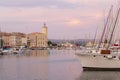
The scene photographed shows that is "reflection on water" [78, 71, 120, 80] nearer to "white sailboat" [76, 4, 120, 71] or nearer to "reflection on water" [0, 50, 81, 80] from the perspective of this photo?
"white sailboat" [76, 4, 120, 71]

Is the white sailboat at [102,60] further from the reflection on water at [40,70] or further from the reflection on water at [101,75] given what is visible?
the reflection on water at [40,70]

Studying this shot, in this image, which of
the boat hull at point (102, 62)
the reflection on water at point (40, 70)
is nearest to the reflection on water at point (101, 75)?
the boat hull at point (102, 62)

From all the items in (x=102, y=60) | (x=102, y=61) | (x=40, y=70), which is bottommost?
(x=40, y=70)

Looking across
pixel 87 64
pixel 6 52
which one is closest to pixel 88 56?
pixel 87 64

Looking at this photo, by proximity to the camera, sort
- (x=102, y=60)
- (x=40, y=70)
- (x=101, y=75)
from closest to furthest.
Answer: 1. (x=101, y=75)
2. (x=102, y=60)
3. (x=40, y=70)

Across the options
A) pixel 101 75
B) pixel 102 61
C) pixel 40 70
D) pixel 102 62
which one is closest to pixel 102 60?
pixel 102 61

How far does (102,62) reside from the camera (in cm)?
3678

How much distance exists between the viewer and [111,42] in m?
42.7

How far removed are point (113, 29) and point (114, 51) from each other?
A: 4.64 metres

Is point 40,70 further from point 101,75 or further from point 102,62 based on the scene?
point 101,75

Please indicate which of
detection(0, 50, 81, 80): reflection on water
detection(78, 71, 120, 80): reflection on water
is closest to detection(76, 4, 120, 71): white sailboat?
detection(78, 71, 120, 80): reflection on water

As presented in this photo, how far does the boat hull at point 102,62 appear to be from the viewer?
3647cm

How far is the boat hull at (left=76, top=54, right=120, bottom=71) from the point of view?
36.5 metres

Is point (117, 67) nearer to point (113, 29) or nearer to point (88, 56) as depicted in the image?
point (88, 56)
